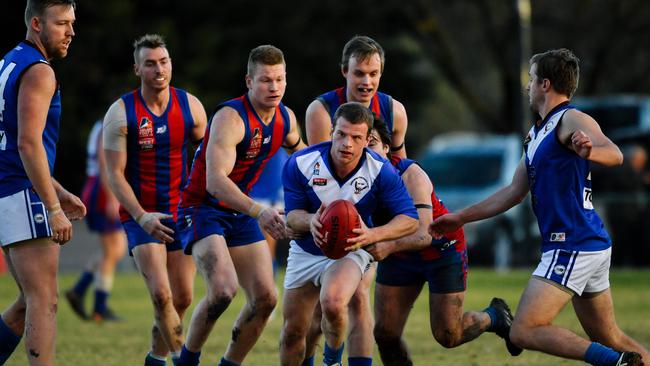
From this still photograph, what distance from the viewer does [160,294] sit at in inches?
332

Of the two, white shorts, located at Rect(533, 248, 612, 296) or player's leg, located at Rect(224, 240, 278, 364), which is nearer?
white shorts, located at Rect(533, 248, 612, 296)

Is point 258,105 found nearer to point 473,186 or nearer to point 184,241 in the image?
point 184,241

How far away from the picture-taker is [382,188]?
746 centimetres

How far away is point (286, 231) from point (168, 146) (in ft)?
5.22

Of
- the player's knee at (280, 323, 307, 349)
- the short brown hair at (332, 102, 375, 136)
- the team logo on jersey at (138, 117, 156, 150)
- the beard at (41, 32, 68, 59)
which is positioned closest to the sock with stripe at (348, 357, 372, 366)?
the player's knee at (280, 323, 307, 349)

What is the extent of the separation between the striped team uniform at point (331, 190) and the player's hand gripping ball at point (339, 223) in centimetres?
31

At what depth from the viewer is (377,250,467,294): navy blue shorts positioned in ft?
26.7

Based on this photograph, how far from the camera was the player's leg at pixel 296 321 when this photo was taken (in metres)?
7.64

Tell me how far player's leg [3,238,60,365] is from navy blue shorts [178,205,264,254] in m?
1.50

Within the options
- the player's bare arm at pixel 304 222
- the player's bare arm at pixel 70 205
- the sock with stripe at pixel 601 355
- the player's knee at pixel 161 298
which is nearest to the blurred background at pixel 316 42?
the player's knee at pixel 161 298

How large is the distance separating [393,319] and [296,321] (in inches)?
33.2

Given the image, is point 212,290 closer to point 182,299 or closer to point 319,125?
point 182,299

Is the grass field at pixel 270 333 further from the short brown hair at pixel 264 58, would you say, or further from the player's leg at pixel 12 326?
the short brown hair at pixel 264 58

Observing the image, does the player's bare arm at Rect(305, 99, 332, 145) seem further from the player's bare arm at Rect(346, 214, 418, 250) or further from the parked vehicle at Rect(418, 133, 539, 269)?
the parked vehicle at Rect(418, 133, 539, 269)
